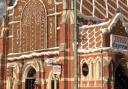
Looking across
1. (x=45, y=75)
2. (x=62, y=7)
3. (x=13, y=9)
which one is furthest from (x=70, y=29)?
(x=13, y=9)

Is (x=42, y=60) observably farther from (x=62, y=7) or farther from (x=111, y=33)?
(x=111, y=33)

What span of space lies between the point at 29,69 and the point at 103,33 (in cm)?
1295

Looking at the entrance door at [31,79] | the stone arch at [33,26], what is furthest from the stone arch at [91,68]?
the entrance door at [31,79]

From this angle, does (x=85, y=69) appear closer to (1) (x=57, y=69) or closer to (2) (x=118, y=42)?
(1) (x=57, y=69)

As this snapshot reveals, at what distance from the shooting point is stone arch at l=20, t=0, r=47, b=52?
49812 mm

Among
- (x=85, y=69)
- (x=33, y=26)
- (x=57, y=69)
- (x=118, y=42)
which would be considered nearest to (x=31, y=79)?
(x=33, y=26)

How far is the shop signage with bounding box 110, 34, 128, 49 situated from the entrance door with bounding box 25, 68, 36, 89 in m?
12.3

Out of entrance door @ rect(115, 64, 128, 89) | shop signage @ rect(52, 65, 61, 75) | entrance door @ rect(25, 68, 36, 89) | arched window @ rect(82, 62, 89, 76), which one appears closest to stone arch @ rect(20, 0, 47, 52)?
entrance door @ rect(25, 68, 36, 89)

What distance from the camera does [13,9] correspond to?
181 feet

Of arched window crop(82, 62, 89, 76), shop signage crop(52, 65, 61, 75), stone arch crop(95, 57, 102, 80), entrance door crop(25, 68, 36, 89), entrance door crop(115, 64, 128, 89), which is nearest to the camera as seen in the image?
stone arch crop(95, 57, 102, 80)

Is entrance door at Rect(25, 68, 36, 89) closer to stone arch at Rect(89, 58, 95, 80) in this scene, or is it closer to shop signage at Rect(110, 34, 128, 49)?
stone arch at Rect(89, 58, 95, 80)

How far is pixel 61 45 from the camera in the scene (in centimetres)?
4547

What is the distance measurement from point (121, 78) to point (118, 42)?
3.97 m

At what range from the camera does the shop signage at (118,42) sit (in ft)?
139
